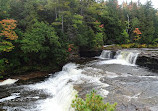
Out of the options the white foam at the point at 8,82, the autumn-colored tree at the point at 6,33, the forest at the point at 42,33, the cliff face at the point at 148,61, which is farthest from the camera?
the cliff face at the point at 148,61

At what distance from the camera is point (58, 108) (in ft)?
22.4

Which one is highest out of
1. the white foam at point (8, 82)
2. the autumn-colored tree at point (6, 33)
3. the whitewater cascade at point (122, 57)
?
the autumn-colored tree at point (6, 33)

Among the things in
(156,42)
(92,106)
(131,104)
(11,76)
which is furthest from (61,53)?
(156,42)

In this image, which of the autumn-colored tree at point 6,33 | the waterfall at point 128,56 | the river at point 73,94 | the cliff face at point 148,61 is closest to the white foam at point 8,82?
the river at point 73,94

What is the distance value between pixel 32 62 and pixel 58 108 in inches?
326

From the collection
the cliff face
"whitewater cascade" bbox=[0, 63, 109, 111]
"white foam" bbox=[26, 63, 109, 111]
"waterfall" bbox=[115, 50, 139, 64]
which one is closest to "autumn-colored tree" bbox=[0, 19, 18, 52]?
"whitewater cascade" bbox=[0, 63, 109, 111]

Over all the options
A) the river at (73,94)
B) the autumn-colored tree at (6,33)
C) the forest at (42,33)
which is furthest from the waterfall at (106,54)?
the autumn-colored tree at (6,33)

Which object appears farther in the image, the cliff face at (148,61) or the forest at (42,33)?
the cliff face at (148,61)

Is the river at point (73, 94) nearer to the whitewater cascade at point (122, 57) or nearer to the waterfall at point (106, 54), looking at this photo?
the whitewater cascade at point (122, 57)

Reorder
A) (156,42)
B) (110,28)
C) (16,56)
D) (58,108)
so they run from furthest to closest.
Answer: (156,42) → (110,28) → (16,56) → (58,108)

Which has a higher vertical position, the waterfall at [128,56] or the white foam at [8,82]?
the waterfall at [128,56]

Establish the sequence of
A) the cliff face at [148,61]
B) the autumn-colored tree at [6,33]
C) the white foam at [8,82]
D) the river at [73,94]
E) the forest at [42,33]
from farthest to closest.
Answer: the cliff face at [148,61] < the forest at [42,33] < the autumn-colored tree at [6,33] < the white foam at [8,82] < the river at [73,94]

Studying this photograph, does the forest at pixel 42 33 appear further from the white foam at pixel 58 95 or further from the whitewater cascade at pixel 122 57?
the white foam at pixel 58 95

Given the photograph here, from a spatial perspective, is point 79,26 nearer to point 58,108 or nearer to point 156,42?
point 58,108
